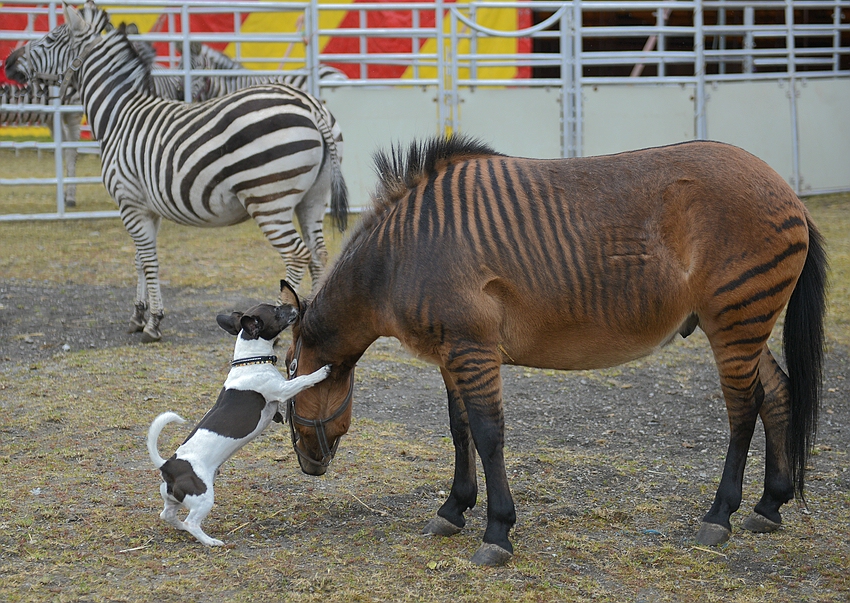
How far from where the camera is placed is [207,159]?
667cm

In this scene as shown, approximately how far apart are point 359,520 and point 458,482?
19.0 inches

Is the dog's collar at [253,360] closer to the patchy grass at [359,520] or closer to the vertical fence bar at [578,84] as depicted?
the patchy grass at [359,520]

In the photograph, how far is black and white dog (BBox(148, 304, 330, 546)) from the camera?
3561 millimetres

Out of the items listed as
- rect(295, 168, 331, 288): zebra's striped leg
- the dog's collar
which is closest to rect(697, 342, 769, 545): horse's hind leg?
the dog's collar

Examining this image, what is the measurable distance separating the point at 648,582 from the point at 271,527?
158 cm

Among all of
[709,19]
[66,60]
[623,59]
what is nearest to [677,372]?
[66,60]

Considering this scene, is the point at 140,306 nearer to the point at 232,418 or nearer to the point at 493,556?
the point at 232,418

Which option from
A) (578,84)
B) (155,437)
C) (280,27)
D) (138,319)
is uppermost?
(280,27)

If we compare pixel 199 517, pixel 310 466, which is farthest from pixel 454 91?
pixel 199 517

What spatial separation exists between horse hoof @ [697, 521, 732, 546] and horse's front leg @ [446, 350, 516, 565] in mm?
815

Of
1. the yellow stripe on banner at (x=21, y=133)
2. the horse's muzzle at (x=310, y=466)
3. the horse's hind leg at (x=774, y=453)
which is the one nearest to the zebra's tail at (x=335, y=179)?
the horse's muzzle at (x=310, y=466)

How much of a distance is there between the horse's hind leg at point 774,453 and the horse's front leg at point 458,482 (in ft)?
3.95

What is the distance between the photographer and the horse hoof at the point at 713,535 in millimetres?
3645

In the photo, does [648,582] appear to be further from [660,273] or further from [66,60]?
[66,60]
